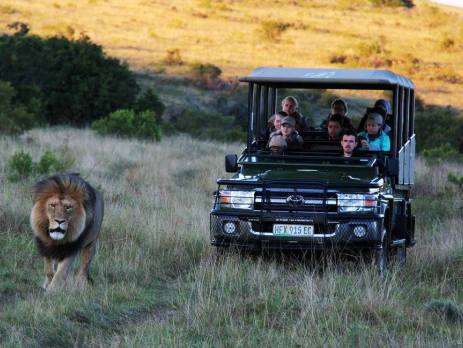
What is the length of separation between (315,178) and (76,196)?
7.72ft

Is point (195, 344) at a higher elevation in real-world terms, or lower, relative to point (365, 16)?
lower

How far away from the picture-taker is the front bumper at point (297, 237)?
30.7ft

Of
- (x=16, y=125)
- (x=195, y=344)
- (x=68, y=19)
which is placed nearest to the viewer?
(x=195, y=344)

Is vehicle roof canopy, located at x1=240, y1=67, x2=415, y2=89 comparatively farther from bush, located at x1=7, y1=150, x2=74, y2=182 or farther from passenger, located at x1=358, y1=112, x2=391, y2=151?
bush, located at x1=7, y1=150, x2=74, y2=182

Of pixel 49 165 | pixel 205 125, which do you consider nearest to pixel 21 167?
pixel 49 165

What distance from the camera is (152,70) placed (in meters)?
47.9

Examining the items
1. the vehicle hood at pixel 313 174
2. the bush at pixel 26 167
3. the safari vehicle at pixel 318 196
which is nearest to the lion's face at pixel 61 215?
the safari vehicle at pixel 318 196

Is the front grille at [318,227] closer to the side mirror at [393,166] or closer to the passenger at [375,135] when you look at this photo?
the side mirror at [393,166]

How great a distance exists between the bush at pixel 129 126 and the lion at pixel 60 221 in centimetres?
1715

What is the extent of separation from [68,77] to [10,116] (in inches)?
301

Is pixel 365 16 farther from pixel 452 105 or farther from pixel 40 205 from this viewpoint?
pixel 40 205

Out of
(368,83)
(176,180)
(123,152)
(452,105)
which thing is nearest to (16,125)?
(123,152)

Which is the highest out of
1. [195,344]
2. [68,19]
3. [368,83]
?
[68,19]

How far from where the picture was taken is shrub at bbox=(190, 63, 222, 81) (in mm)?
46562
